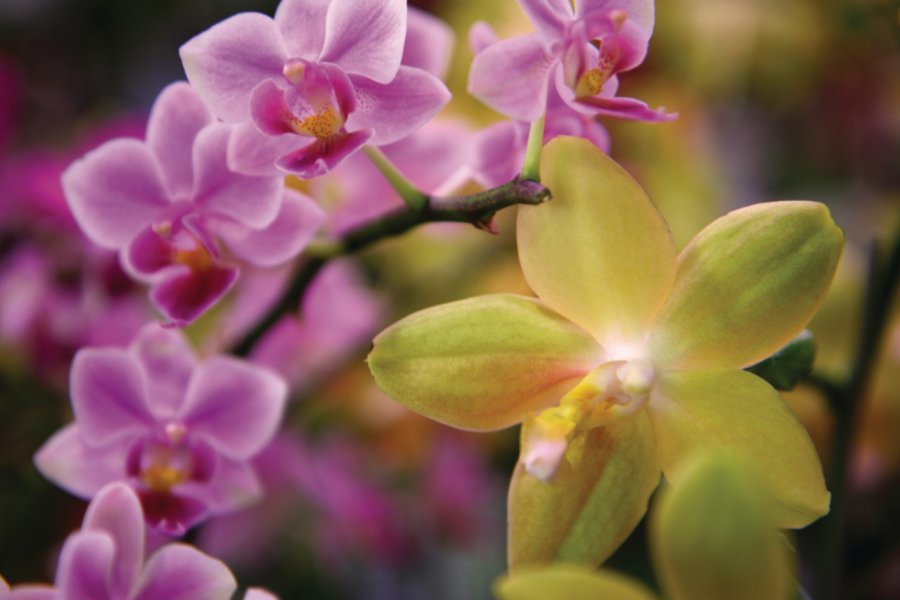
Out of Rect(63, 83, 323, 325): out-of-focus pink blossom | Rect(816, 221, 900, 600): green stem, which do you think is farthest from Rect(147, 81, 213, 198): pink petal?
Rect(816, 221, 900, 600): green stem

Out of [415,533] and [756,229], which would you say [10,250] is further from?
[756,229]

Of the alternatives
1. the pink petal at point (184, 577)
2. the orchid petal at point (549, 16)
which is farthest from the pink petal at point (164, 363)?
the orchid petal at point (549, 16)

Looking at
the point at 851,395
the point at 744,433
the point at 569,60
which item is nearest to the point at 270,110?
the point at 569,60

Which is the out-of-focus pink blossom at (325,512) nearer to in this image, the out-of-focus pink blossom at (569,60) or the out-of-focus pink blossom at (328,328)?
the out-of-focus pink blossom at (328,328)

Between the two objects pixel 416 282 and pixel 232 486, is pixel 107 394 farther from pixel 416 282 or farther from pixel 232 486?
pixel 416 282

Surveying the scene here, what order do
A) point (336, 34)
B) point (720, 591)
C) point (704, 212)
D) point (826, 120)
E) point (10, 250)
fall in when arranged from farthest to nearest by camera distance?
1. point (826, 120)
2. point (704, 212)
3. point (10, 250)
4. point (336, 34)
5. point (720, 591)

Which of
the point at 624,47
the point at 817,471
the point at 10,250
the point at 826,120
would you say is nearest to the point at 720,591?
the point at 817,471

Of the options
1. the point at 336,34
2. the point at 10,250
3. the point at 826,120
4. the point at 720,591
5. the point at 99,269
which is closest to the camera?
the point at 720,591
